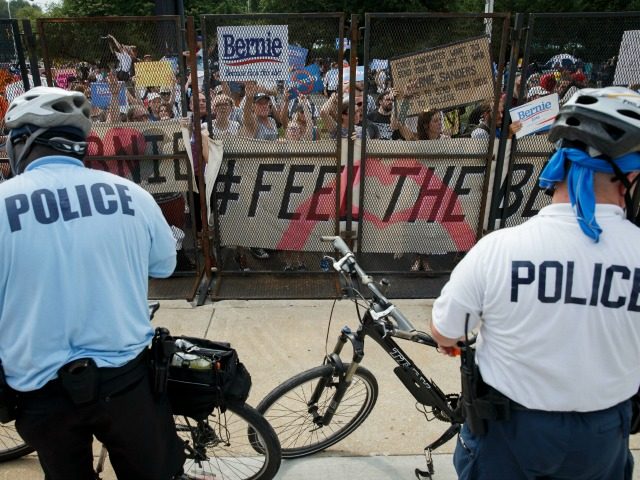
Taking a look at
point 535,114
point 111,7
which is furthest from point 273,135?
point 111,7

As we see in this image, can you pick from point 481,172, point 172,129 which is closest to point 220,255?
point 172,129

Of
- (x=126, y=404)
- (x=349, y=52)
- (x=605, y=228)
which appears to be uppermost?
(x=349, y=52)

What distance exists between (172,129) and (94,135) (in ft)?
2.30

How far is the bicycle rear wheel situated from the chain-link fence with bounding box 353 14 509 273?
327 centimetres

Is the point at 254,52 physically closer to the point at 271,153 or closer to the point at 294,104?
the point at 294,104

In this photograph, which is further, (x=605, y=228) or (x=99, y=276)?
(x=99, y=276)

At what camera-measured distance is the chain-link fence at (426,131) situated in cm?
450

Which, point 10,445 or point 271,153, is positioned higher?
point 271,153

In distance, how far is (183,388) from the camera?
2.30 metres

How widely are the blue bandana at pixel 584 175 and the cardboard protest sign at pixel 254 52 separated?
3.28m

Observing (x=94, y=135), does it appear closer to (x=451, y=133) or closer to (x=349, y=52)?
(x=349, y=52)

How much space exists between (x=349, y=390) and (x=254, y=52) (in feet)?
9.68

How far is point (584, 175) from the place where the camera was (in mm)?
1548

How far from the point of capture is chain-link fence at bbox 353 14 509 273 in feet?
14.8
